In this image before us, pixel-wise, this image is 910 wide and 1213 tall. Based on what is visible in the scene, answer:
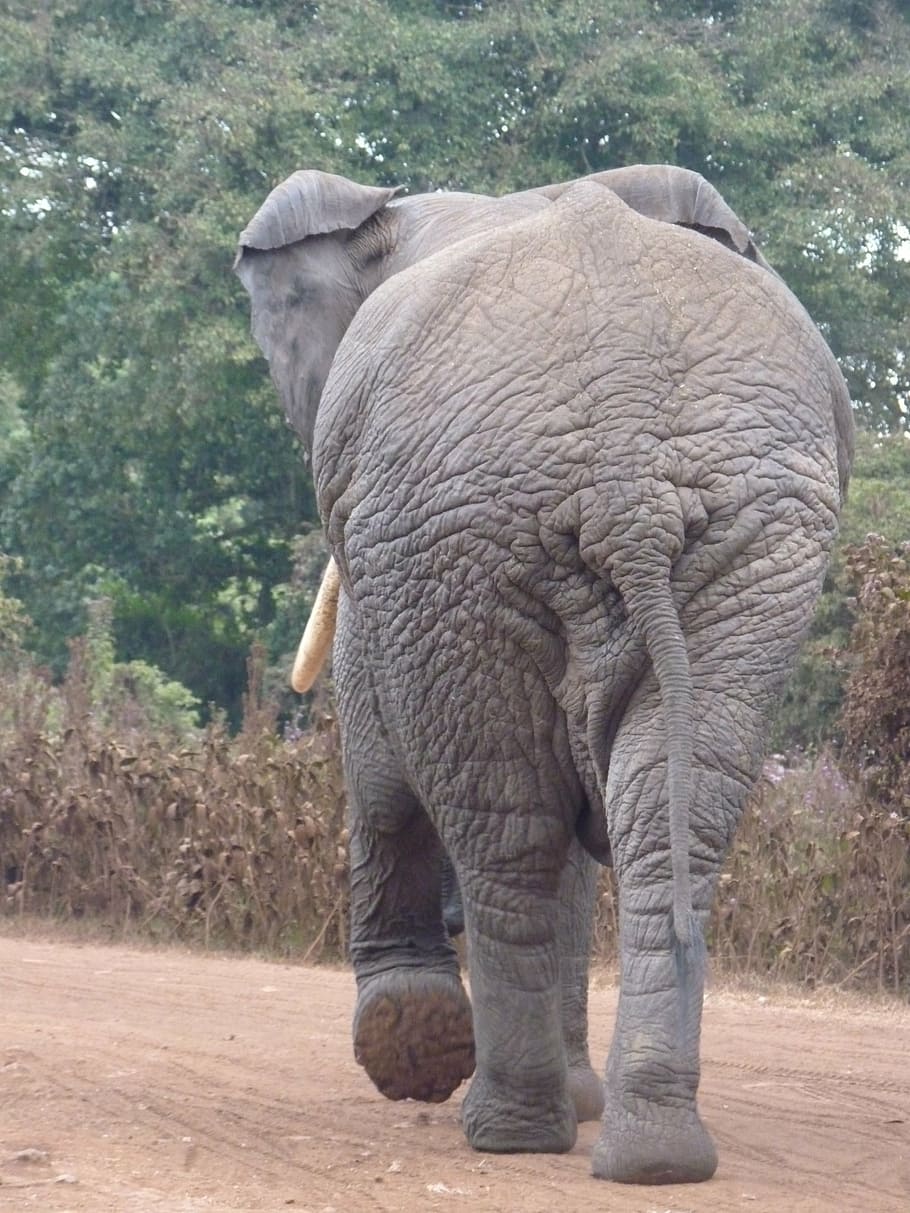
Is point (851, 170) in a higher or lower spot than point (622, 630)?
higher

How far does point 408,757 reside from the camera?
4816 mm

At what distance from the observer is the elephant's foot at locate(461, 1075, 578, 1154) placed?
16.1 ft

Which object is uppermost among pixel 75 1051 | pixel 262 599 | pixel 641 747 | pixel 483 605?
pixel 262 599

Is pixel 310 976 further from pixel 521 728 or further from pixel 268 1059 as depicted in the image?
pixel 521 728

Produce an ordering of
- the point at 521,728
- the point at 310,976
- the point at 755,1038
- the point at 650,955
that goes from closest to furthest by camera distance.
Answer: the point at 650,955, the point at 521,728, the point at 755,1038, the point at 310,976

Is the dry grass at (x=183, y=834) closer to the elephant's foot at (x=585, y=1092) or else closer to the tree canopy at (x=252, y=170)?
the elephant's foot at (x=585, y=1092)

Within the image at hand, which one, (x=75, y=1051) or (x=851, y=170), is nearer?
(x=75, y=1051)

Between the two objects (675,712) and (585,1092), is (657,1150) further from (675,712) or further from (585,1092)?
(585,1092)

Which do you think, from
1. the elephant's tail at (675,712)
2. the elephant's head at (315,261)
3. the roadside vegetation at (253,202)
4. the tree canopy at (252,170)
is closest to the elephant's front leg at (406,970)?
the elephant's head at (315,261)

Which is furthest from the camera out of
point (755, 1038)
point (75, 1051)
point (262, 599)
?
point (262, 599)

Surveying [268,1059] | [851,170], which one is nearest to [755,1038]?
[268,1059]

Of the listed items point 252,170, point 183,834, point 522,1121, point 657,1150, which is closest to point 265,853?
point 183,834

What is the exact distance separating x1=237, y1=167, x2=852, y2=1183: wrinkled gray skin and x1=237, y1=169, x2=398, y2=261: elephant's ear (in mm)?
737

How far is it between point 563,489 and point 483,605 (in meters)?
0.32
